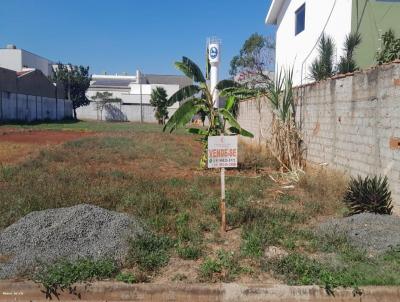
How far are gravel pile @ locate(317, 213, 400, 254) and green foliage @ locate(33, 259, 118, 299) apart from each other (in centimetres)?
298

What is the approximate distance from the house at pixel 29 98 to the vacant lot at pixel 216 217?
1050 inches

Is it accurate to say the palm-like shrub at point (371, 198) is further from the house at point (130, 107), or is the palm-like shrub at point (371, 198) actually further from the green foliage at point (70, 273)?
the house at point (130, 107)

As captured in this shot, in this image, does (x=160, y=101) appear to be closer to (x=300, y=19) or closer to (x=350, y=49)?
(x=300, y=19)

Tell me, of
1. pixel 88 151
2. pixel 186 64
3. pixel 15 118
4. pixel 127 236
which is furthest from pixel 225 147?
pixel 15 118

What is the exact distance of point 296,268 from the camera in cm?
474

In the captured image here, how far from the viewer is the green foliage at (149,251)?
493 cm

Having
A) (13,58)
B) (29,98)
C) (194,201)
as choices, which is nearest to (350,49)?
(194,201)

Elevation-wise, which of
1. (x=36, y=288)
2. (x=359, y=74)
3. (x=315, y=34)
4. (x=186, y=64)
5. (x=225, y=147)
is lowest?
(x=36, y=288)

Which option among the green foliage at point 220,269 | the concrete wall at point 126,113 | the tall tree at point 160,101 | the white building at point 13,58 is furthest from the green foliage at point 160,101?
the green foliage at point 220,269

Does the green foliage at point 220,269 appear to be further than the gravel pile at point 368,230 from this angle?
No

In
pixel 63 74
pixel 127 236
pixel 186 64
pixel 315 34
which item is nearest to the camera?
pixel 127 236

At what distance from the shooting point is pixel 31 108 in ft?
138

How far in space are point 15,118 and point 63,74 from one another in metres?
20.4

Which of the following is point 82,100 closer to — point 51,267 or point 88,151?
point 88,151
